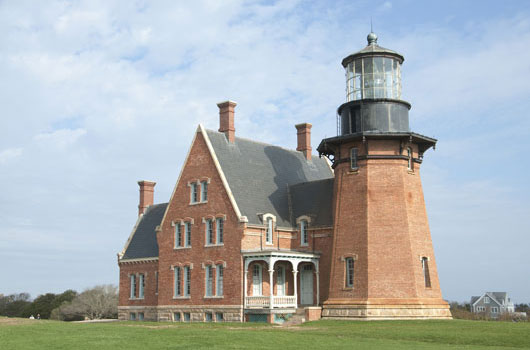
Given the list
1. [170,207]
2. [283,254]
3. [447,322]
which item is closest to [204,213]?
[170,207]

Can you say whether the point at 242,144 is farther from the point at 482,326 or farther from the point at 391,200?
the point at 482,326

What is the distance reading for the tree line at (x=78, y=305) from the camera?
6003 cm

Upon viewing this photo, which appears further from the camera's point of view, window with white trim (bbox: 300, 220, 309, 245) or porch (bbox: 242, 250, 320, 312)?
window with white trim (bbox: 300, 220, 309, 245)

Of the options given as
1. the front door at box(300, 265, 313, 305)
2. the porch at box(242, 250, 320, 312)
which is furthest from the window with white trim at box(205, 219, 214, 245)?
the front door at box(300, 265, 313, 305)

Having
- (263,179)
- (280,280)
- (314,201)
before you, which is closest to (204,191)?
(263,179)

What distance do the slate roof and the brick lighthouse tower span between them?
3.32 metres

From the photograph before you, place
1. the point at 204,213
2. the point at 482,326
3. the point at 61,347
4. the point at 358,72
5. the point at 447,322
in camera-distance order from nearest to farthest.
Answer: the point at 61,347 → the point at 482,326 → the point at 447,322 → the point at 358,72 → the point at 204,213

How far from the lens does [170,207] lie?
126 feet

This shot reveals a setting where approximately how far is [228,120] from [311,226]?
830 centimetres

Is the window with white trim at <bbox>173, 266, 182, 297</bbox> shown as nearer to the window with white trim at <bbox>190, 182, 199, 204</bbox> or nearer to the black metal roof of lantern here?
the window with white trim at <bbox>190, 182, 199, 204</bbox>

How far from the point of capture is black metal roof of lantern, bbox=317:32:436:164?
3219cm

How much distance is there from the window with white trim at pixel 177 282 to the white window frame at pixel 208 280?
2.40 m

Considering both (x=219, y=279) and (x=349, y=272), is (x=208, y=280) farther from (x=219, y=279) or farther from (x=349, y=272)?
(x=349, y=272)

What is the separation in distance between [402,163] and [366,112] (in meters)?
3.14
